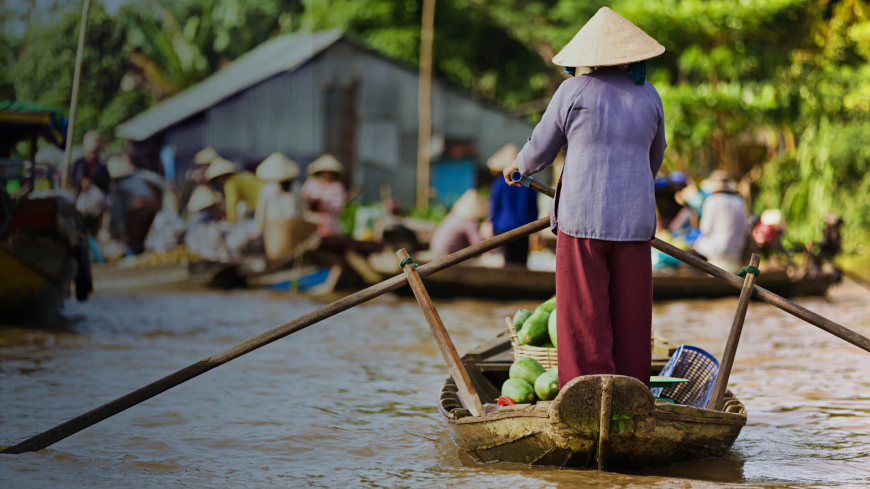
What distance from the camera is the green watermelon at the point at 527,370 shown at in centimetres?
389

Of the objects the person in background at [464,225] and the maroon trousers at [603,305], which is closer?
the maroon trousers at [603,305]

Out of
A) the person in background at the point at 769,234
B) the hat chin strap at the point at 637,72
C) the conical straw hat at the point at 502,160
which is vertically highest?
the hat chin strap at the point at 637,72

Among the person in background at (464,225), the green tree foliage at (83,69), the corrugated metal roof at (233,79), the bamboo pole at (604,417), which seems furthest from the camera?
the corrugated metal roof at (233,79)

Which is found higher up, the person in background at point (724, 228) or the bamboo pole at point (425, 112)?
the bamboo pole at point (425, 112)

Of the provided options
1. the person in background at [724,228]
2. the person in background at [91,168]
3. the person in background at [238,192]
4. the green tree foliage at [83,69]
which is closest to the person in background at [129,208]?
the person in background at [91,168]

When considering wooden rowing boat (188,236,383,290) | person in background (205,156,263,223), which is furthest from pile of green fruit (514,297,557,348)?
person in background (205,156,263,223)

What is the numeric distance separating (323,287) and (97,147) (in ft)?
21.5

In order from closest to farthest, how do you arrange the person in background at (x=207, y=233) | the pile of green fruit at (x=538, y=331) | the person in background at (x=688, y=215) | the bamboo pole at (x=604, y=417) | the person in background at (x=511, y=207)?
the bamboo pole at (x=604, y=417) < the pile of green fruit at (x=538, y=331) < the person in background at (x=511, y=207) < the person in background at (x=688, y=215) < the person in background at (x=207, y=233)

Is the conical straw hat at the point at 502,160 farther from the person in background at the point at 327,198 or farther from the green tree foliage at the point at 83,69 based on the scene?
the green tree foliage at the point at 83,69

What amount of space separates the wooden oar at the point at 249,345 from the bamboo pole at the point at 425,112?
57.0ft

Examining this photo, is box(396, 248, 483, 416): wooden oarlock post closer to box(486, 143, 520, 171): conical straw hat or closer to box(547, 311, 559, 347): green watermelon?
box(547, 311, 559, 347): green watermelon

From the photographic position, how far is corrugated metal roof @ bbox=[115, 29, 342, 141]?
63.1ft

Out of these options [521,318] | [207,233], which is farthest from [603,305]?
[207,233]

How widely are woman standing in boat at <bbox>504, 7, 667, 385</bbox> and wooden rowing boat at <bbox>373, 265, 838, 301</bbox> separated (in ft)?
21.2
